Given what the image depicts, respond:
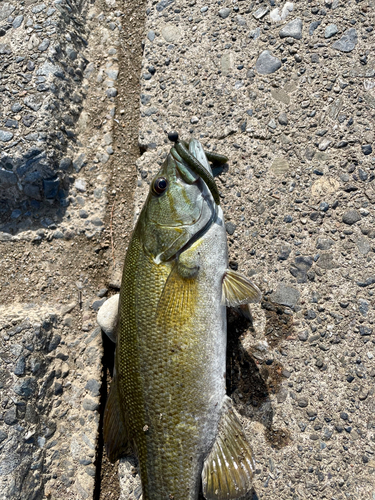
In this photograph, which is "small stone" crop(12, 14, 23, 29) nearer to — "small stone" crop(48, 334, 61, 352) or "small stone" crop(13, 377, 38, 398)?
"small stone" crop(48, 334, 61, 352)

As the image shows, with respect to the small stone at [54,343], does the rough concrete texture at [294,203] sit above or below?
above

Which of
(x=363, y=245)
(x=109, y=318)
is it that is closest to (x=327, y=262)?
(x=363, y=245)

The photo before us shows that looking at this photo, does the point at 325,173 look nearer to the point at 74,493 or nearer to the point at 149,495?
the point at 149,495

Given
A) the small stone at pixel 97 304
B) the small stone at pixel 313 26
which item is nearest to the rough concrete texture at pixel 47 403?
the small stone at pixel 97 304

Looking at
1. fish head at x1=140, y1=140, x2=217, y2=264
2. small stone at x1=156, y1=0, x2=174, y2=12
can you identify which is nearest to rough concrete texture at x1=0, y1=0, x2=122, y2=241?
small stone at x1=156, y1=0, x2=174, y2=12

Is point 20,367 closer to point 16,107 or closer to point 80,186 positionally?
point 80,186

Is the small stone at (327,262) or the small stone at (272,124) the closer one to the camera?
the small stone at (327,262)

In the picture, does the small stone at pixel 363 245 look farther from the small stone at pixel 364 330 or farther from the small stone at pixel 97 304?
the small stone at pixel 97 304
